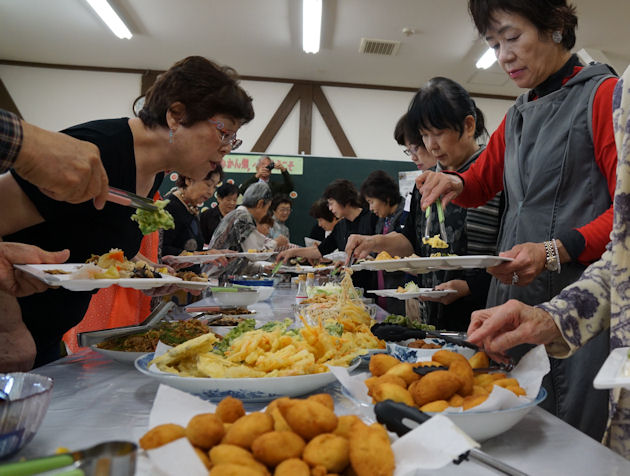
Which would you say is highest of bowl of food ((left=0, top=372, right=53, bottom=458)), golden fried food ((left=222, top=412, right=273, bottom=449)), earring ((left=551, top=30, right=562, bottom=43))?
earring ((left=551, top=30, right=562, bottom=43))

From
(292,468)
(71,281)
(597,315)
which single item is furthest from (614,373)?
(71,281)

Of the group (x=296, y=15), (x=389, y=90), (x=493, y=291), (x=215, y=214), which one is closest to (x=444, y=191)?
(x=493, y=291)

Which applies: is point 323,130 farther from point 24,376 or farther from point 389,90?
point 24,376

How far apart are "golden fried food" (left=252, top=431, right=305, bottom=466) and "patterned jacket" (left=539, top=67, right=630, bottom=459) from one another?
764 millimetres

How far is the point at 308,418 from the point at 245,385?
0.35m

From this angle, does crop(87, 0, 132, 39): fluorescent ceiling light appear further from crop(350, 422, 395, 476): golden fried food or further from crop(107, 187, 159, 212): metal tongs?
crop(350, 422, 395, 476): golden fried food

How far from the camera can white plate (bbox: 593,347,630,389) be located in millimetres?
561

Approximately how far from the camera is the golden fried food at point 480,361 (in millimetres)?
1029

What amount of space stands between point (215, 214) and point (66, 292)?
5011 mm

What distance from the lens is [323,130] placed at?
31.2ft

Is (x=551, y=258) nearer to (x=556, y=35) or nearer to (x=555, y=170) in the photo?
(x=555, y=170)

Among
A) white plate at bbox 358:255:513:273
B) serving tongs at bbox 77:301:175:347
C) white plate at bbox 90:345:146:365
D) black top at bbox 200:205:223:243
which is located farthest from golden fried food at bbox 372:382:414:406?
black top at bbox 200:205:223:243

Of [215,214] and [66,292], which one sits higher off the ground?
[215,214]

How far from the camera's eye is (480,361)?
3.38ft
